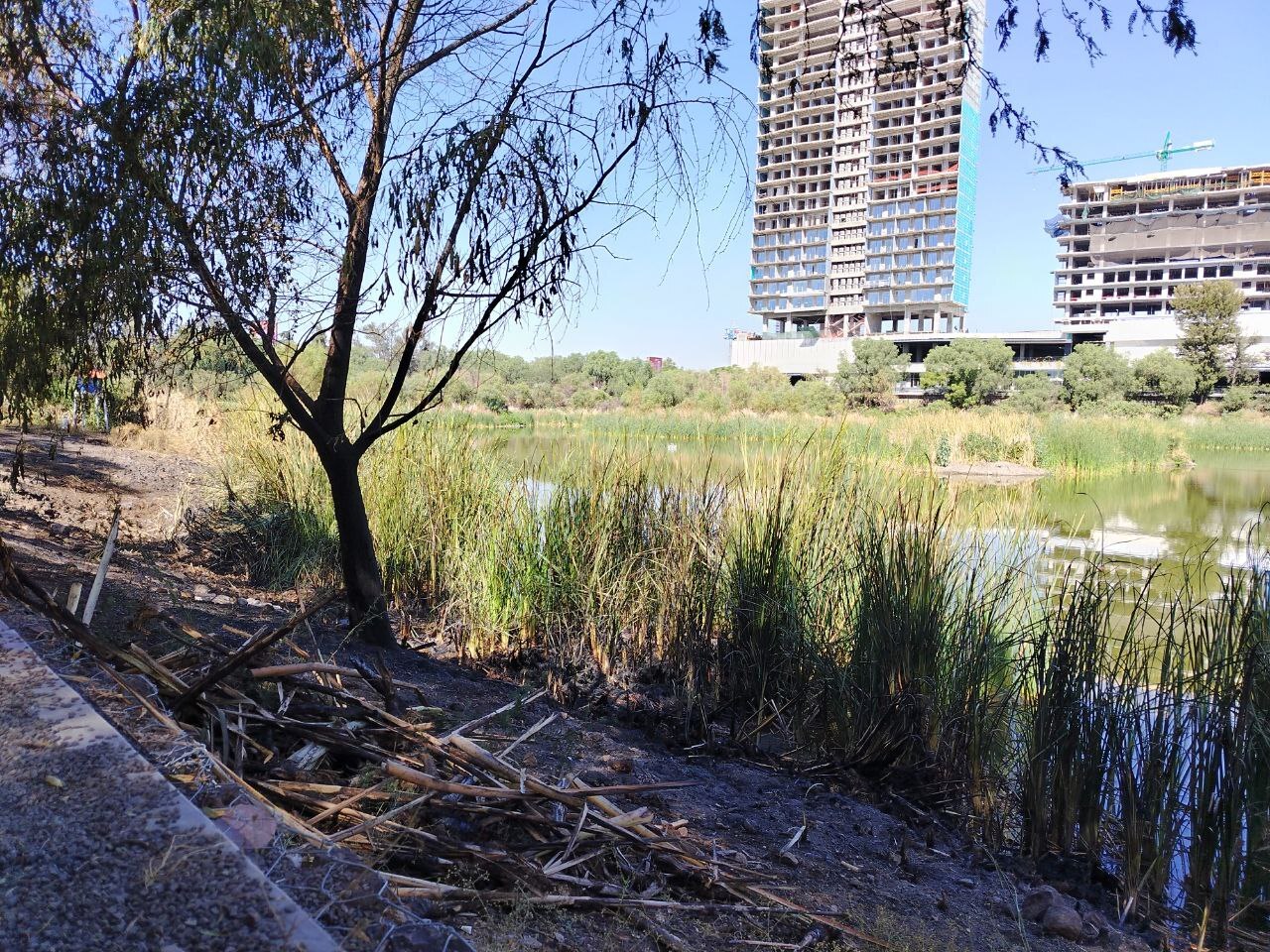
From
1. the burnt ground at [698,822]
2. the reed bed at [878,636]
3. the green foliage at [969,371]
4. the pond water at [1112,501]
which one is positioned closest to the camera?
the burnt ground at [698,822]

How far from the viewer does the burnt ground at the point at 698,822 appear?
221 centimetres

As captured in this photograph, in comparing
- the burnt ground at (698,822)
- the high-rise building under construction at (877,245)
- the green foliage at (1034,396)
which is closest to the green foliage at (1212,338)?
the green foliage at (1034,396)

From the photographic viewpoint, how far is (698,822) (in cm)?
334

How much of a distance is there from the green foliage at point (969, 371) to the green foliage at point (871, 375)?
2.83m

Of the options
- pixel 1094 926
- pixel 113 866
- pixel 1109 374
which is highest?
pixel 1109 374

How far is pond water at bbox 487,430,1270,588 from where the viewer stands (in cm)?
562

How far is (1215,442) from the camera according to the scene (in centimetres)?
3572

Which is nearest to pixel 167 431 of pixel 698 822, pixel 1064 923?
pixel 698 822

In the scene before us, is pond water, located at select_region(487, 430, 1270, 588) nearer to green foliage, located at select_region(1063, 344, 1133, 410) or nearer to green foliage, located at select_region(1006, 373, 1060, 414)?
green foliage, located at select_region(1006, 373, 1060, 414)

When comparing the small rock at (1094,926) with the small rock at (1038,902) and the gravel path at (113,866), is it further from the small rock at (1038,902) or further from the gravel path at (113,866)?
the gravel path at (113,866)

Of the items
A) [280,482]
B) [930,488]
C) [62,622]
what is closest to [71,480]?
Result: [280,482]

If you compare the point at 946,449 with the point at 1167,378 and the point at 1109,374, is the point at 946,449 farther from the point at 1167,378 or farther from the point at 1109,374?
the point at 1109,374

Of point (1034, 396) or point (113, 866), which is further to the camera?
point (1034, 396)

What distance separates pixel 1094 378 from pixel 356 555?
5511cm
